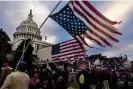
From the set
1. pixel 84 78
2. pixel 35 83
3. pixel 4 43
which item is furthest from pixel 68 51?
pixel 4 43

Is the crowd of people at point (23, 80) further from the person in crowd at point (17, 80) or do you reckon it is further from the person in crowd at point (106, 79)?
the person in crowd at point (106, 79)

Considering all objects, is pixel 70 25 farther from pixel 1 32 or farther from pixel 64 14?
pixel 1 32

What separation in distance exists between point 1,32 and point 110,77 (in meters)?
49.7

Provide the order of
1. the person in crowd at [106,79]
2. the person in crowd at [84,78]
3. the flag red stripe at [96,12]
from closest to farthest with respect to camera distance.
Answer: the person in crowd at [84,78] → the flag red stripe at [96,12] → the person in crowd at [106,79]

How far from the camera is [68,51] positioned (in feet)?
74.8

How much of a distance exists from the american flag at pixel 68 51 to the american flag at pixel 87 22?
7.03 metres

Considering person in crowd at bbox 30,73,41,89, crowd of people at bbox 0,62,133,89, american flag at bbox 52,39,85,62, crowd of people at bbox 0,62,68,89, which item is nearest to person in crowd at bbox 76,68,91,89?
crowd of people at bbox 0,62,133,89

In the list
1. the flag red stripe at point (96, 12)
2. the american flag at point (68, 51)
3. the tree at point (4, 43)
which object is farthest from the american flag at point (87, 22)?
the tree at point (4, 43)

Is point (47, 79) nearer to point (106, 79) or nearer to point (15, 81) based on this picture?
point (106, 79)

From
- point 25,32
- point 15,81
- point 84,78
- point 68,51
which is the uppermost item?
point 25,32

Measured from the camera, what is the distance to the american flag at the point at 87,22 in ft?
42.9

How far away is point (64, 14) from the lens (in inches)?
529

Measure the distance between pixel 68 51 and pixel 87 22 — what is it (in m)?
9.40

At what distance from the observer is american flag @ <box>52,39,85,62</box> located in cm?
2192
